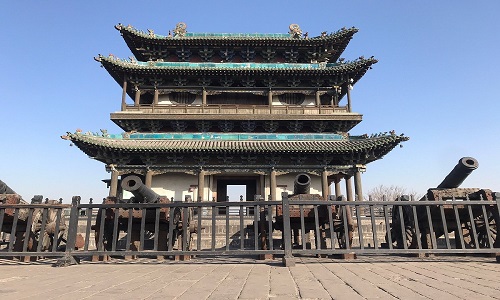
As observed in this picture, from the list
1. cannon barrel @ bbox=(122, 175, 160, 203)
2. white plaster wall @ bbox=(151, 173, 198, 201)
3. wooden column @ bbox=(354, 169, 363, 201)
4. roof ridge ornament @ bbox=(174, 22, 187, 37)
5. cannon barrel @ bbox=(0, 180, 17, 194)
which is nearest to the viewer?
cannon barrel @ bbox=(122, 175, 160, 203)

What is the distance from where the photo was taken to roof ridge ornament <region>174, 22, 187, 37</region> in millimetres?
18042

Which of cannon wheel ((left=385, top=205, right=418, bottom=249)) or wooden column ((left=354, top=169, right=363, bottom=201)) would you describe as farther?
wooden column ((left=354, top=169, right=363, bottom=201))

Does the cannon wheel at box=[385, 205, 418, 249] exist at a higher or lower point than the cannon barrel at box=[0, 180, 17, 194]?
lower

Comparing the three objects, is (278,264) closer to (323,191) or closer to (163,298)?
(163,298)

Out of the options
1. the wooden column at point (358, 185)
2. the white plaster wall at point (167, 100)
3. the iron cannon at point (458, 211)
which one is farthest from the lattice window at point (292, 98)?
the iron cannon at point (458, 211)

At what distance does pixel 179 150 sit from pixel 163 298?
11.7 meters

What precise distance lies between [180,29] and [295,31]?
7.21 meters

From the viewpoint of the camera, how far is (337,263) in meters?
5.18

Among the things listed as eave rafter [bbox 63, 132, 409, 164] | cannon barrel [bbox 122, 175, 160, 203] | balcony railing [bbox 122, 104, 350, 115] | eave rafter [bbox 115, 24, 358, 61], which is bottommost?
cannon barrel [bbox 122, 175, 160, 203]

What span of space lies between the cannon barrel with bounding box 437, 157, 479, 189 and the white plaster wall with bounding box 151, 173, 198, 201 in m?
11.4

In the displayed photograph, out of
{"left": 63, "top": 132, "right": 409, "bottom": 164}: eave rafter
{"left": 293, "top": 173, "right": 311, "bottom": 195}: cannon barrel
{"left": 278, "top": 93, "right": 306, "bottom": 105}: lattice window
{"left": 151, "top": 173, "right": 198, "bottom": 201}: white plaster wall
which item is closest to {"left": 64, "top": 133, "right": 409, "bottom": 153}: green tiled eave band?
{"left": 63, "top": 132, "right": 409, "bottom": 164}: eave rafter

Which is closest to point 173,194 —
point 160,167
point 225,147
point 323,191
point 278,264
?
point 160,167

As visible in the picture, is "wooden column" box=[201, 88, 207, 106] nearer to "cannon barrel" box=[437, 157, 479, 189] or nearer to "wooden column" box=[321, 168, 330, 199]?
"wooden column" box=[321, 168, 330, 199]

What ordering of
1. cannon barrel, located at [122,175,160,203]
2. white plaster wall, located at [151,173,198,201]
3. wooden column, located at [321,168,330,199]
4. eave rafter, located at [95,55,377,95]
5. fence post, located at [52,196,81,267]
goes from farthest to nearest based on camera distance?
eave rafter, located at [95,55,377,95] < white plaster wall, located at [151,173,198,201] < wooden column, located at [321,168,330,199] < cannon barrel, located at [122,175,160,203] < fence post, located at [52,196,81,267]
